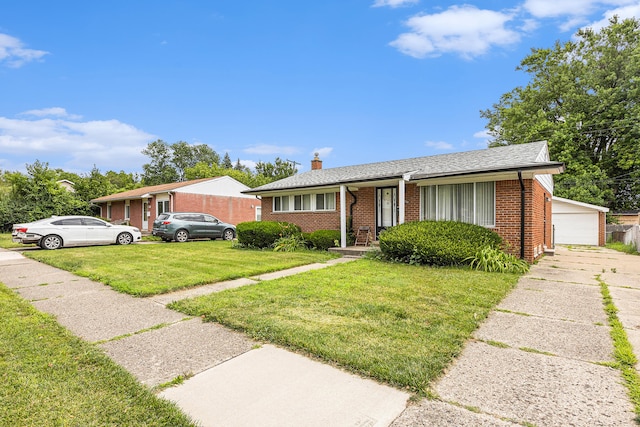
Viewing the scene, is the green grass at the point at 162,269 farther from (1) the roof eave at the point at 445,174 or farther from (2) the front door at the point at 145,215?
(2) the front door at the point at 145,215

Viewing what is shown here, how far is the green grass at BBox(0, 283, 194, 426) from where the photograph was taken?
215cm

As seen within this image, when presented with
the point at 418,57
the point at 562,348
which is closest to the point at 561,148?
the point at 418,57

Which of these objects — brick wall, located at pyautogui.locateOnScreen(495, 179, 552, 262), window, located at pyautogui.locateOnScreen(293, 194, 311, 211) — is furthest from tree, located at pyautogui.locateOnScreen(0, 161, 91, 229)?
brick wall, located at pyautogui.locateOnScreen(495, 179, 552, 262)

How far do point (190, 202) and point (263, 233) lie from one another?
11.7 m

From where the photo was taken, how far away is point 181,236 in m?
17.5

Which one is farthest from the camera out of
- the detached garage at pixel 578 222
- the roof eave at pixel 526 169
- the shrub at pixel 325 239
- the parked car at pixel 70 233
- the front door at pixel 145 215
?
the front door at pixel 145 215

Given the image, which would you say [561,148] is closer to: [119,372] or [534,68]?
[534,68]

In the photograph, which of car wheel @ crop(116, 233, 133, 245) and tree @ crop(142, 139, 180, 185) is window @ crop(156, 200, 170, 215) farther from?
tree @ crop(142, 139, 180, 185)

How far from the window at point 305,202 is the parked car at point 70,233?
7446mm

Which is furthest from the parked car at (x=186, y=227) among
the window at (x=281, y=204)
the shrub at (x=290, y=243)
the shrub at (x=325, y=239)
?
the shrub at (x=325, y=239)

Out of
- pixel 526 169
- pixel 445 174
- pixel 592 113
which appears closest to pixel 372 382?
pixel 526 169

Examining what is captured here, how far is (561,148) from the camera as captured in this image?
2447 cm

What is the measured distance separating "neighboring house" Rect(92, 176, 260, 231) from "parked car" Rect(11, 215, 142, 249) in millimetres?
6523

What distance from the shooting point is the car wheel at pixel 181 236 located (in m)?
17.4
